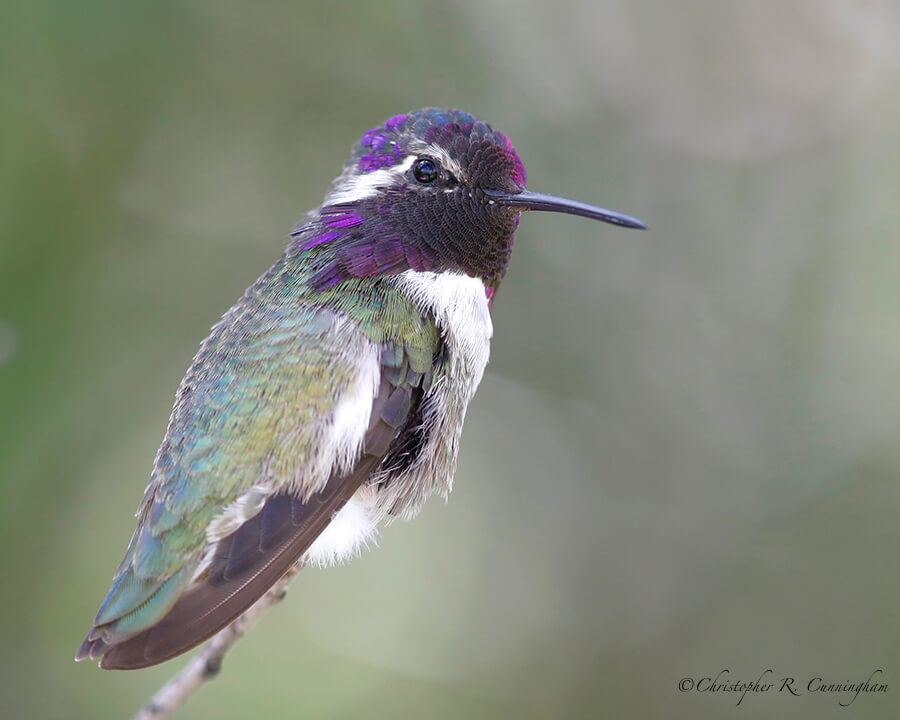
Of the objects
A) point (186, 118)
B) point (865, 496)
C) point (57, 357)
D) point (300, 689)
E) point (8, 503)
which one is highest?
point (186, 118)

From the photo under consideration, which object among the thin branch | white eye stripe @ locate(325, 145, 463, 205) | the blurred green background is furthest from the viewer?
the blurred green background

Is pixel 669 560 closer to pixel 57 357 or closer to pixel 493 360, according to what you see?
pixel 493 360

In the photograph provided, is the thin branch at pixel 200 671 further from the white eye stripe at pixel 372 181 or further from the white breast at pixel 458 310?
the white eye stripe at pixel 372 181

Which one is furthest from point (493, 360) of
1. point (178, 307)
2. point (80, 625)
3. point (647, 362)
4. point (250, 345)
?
point (250, 345)

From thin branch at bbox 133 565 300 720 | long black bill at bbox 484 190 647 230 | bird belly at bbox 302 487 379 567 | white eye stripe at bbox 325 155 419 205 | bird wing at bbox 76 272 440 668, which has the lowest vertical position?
thin branch at bbox 133 565 300 720

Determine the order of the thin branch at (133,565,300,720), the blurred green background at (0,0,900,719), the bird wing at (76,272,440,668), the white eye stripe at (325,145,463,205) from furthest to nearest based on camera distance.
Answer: the blurred green background at (0,0,900,719)
the white eye stripe at (325,145,463,205)
the thin branch at (133,565,300,720)
the bird wing at (76,272,440,668)

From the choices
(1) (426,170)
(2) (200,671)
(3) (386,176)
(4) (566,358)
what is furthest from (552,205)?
(4) (566,358)

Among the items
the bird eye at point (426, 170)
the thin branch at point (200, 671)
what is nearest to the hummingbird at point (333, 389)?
the bird eye at point (426, 170)

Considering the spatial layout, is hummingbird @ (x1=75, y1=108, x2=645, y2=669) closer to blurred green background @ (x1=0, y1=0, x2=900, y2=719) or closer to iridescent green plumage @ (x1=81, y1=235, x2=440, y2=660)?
iridescent green plumage @ (x1=81, y1=235, x2=440, y2=660)

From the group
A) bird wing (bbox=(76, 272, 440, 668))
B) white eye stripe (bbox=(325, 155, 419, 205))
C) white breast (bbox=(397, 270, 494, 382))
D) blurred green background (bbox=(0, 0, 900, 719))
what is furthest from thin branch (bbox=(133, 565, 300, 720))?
blurred green background (bbox=(0, 0, 900, 719))

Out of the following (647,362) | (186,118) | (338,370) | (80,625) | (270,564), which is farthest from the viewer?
(647,362)
